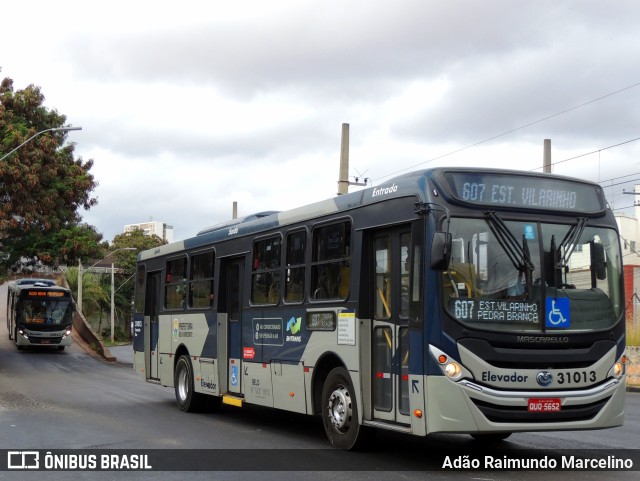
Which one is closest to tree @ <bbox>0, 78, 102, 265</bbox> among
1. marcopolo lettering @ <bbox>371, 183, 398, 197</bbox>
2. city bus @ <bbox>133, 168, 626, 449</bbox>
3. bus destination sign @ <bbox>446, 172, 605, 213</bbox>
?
city bus @ <bbox>133, 168, 626, 449</bbox>

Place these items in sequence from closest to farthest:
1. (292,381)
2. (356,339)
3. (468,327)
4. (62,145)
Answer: (468,327), (356,339), (292,381), (62,145)

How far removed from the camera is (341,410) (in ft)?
36.2

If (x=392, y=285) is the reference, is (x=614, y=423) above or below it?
below

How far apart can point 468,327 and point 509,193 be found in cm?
169

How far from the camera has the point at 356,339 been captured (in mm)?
10727

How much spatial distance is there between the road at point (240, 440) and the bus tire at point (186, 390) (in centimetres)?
31

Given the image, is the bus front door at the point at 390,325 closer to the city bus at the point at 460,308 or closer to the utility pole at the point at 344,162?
the city bus at the point at 460,308

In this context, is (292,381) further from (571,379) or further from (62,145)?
(62,145)

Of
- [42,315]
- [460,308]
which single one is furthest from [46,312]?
[460,308]

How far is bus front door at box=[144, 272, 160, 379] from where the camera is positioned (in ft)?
61.7

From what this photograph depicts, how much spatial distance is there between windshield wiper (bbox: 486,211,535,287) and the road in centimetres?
218

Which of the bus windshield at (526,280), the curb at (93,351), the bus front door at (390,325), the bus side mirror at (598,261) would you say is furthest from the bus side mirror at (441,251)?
the curb at (93,351)

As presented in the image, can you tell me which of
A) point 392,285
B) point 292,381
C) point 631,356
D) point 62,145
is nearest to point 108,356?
point 62,145

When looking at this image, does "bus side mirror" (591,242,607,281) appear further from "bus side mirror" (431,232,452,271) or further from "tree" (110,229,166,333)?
"tree" (110,229,166,333)
